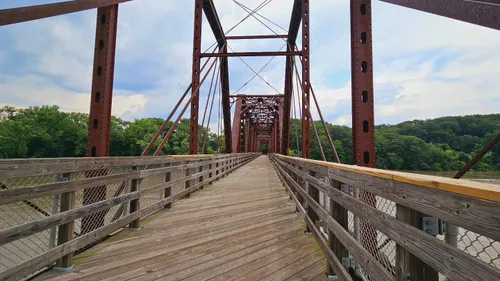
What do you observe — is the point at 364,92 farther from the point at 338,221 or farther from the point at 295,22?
the point at 295,22

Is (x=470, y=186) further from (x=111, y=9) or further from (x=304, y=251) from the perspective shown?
(x=111, y=9)

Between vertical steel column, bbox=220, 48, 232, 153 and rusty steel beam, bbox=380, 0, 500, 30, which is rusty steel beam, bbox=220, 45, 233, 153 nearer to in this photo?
vertical steel column, bbox=220, 48, 232, 153

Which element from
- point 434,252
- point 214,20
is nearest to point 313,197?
point 434,252

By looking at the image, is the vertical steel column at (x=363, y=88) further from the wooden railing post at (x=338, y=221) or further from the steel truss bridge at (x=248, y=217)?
the wooden railing post at (x=338, y=221)

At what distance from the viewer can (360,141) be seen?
3953 millimetres

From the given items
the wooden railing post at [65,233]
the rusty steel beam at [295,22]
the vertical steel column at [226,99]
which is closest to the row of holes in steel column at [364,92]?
the wooden railing post at [65,233]

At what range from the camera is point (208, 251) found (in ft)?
9.59

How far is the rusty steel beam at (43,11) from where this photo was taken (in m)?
2.39

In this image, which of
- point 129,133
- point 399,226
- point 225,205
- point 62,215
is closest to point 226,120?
point 225,205

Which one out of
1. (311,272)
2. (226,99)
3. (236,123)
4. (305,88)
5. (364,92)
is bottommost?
(311,272)

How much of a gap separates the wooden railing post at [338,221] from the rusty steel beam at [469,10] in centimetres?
148

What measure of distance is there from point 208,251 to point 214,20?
10.9 meters

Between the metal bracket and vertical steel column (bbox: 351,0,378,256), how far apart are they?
292 centimetres

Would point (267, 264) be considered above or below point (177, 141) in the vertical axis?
below
